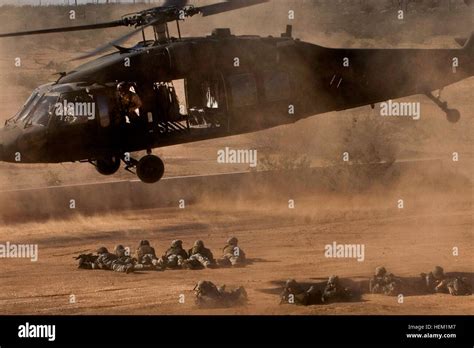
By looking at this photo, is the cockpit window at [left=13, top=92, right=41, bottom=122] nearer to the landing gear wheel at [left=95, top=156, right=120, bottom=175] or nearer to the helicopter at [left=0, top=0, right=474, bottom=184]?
the helicopter at [left=0, top=0, right=474, bottom=184]

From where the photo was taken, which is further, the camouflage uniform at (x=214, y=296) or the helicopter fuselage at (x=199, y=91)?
the camouflage uniform at (x=214, y=296)

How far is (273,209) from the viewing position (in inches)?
1207

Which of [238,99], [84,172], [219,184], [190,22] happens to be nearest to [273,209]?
[219,184]

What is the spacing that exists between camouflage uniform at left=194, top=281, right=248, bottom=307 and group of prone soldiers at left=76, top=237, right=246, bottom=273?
10.1 ft

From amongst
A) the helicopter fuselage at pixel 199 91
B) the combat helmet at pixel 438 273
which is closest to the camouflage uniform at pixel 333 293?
the combat helmet at pixel 438 273

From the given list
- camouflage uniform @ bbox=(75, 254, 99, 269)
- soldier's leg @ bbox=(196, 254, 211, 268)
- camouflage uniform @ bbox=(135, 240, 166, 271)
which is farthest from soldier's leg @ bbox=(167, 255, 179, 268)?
camouflage uniform @ bbox=(75, 254, 99, 269)

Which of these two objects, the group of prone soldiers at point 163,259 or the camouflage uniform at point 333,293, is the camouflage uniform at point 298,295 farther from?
the group of prone soldiers at point 163,259

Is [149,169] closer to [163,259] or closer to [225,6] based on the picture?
[225,6]

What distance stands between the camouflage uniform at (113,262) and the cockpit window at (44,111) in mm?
5324

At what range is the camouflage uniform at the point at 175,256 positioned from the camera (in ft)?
78.0

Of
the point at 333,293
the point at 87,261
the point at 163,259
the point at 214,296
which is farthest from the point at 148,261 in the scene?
the point at 333,293

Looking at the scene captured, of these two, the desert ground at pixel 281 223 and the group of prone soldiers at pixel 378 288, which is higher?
the desert ground at pixel 281 223
